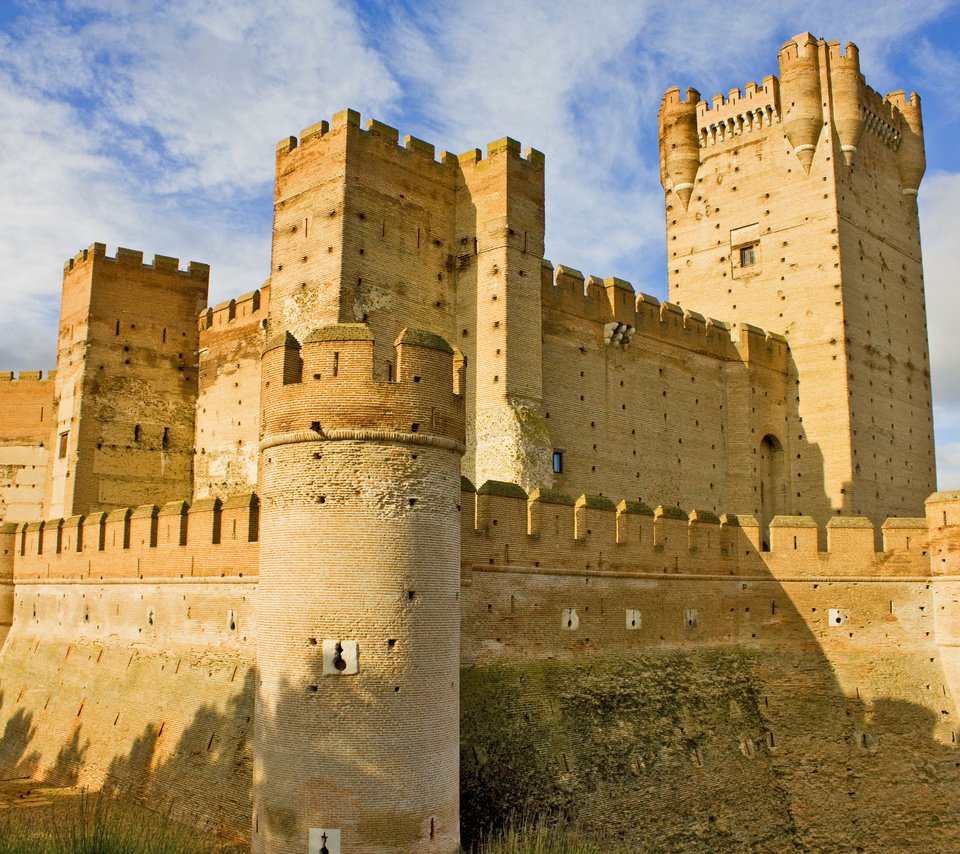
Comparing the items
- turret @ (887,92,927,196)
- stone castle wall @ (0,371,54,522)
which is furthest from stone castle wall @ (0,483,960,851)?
turret @ (887,92,927,196)

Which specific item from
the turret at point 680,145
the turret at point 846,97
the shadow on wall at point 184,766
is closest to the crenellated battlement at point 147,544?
the shadow on wall at point 184,766

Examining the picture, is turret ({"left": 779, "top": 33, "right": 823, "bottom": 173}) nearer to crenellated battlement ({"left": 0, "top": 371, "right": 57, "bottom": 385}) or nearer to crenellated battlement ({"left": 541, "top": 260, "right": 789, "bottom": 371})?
crenellated battlement ({"left": 541, "top": 260, "right": 789, "bottom": 371})

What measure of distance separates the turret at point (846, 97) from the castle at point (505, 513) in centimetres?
10

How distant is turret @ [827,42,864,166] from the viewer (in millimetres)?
31422

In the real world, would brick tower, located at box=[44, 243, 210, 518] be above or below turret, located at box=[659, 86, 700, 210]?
below

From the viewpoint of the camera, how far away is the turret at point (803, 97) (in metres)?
31.6

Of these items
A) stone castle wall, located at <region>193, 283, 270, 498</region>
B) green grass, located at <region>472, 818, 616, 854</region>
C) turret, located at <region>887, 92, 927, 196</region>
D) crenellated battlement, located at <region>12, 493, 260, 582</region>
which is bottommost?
green grass, located at <region>472, 818, 616, 854</region>

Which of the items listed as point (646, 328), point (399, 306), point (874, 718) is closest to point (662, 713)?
point (874, 718)

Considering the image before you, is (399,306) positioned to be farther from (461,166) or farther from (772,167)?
(772,167)

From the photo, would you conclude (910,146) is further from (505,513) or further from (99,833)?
(99,833)

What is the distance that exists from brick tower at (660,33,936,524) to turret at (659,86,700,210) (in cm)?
5

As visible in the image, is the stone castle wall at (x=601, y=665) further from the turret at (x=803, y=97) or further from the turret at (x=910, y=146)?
the turret at (x=910, y=146)

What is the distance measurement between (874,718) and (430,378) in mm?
12989

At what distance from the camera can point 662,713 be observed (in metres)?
18.1
